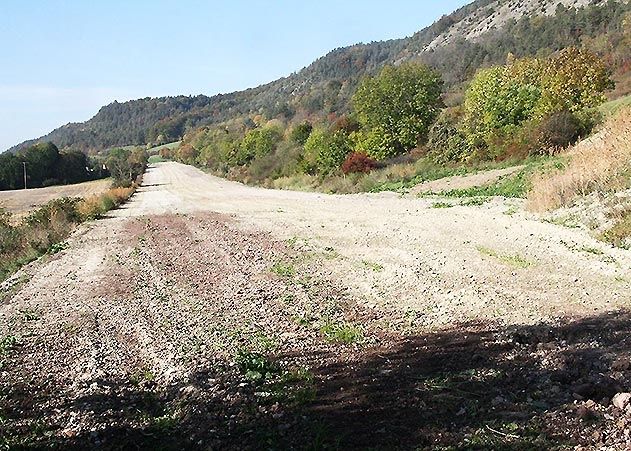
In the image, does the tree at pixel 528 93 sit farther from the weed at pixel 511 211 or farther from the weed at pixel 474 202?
the weed at pixel 511 211

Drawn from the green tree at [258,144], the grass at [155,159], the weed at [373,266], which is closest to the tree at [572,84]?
the weed at [373,266]

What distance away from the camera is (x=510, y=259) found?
1028 cm

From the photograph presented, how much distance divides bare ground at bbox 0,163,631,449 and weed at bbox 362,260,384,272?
0.28ft

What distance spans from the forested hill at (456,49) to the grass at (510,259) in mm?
39713

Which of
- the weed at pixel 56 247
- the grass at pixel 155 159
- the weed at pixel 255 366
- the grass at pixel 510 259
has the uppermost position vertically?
the grass at pixel 155 159

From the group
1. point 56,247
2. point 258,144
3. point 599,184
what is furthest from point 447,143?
point 258,144

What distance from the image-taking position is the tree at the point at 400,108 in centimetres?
4325

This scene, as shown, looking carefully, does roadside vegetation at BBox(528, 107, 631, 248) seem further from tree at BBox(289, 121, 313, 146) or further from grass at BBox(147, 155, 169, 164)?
grass at BBox(147, 155, 169, 164)

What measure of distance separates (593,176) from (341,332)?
9385 millimetres

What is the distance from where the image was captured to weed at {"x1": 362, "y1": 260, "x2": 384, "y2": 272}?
10.6 meters

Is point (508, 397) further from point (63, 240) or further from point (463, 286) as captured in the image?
point (63, 240)

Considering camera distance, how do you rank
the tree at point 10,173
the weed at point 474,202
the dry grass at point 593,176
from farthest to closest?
the tree at point 10,173, the weed at point 474,202, the dry grass at point 593,176

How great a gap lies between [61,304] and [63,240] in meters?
9.61

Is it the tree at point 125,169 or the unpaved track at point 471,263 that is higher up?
the tree at point 125,169
